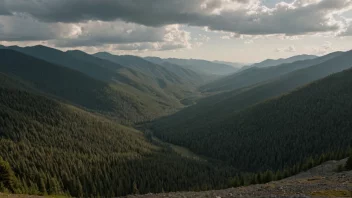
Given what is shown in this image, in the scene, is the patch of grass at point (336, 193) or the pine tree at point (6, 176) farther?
the pine tree at point (6, 176)

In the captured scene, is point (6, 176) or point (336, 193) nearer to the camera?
point (336, 193)

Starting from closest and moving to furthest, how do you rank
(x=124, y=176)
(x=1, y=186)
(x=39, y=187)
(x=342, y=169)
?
(x=342, y=169)
(x=1, y=186)
(x=39, y=187)
(x=124, y=176)

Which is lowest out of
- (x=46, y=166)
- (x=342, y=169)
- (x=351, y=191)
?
(x=46, y=166)

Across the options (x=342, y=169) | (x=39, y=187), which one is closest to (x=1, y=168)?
(x=39, y=187)

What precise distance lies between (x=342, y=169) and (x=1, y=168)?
424 feet

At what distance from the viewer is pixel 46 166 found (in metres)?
180

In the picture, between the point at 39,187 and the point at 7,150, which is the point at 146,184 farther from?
the point at 7,150

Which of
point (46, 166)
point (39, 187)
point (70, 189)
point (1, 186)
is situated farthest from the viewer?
point (46, 166)

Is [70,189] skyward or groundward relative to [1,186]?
groundward

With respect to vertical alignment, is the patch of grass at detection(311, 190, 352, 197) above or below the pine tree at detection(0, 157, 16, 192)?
above

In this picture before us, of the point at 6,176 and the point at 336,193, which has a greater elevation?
the point at 336,193

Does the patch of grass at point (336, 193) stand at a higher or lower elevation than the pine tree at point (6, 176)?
→ higher

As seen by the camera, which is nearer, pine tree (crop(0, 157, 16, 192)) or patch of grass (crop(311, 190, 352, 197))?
patch of grass (crop(311, 190, 352, 197))

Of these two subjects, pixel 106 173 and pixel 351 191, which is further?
pixel 106 173
